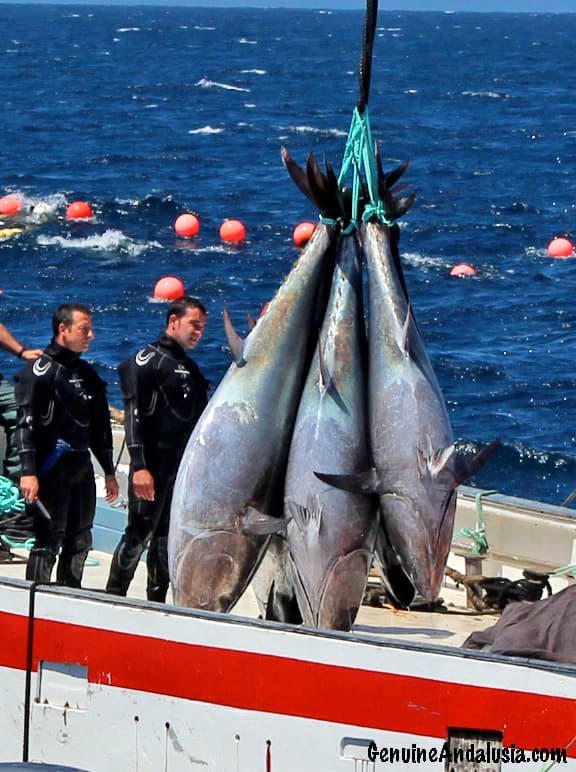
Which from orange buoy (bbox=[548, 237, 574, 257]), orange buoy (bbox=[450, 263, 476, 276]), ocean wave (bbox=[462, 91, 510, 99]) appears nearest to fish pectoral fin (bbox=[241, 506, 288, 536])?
orange buoy (bbox=[450, 263, 476, 276])

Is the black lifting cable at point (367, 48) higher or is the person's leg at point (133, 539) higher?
the black lifting cable at point (367, 48)

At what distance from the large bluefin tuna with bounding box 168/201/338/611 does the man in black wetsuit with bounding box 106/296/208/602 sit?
0.80 metres

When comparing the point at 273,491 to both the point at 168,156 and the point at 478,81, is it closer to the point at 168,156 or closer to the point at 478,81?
the point at 168,156

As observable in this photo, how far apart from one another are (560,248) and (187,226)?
8667 mm

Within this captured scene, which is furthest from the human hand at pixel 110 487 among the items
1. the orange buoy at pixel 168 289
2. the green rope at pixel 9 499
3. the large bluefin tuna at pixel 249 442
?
the orange buoy at pixel 168 289

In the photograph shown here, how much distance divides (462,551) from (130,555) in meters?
2.18

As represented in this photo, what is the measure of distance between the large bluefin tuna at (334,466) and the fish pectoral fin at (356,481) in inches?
2.3

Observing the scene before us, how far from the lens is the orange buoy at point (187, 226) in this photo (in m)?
35.3

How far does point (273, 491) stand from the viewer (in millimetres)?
6680

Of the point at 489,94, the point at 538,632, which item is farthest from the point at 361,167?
the point at 489,94

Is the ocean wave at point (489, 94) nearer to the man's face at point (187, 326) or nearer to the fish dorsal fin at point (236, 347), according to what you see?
the man's face at point (187, 326)

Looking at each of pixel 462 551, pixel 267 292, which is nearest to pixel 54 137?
pixel 267 292

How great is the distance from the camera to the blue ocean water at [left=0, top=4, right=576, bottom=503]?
23.8 meters

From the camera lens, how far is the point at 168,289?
2839cm
